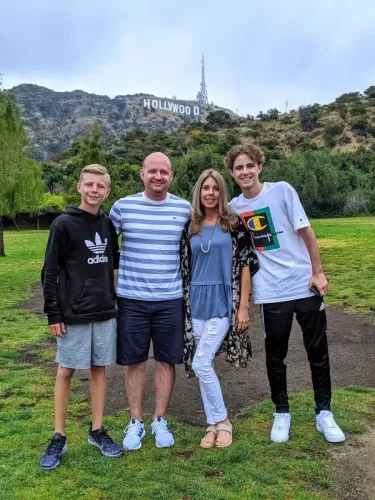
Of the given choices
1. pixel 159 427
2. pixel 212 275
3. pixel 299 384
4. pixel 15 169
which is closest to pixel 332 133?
pixel 15 169

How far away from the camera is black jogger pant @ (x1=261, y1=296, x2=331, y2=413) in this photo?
12.6ft

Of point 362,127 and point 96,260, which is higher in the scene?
point 362,127

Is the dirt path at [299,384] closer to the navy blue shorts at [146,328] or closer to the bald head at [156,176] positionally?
the navy blue shorts at [146,328]

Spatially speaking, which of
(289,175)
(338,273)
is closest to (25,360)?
(338,273)

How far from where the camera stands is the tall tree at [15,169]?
15.8 meters

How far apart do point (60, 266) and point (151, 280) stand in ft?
2.17

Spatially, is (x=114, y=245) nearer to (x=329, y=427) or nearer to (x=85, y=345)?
(x=85, y=345)

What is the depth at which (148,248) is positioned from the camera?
3.77 meters

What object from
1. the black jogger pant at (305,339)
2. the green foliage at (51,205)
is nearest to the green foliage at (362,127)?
the green foliage at (51,205)

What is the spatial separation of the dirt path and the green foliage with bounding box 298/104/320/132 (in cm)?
6756

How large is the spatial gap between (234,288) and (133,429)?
50.8 inches

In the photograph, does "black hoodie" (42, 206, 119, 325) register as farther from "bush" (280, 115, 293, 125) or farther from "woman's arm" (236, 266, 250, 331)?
"bush" (280, 115, 293, 125)

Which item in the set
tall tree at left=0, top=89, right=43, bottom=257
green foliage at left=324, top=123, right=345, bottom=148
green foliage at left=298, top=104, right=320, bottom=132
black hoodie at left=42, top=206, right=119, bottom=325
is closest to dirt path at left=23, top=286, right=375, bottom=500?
black hoodie at left=42, top=206, right=119, bottom=325

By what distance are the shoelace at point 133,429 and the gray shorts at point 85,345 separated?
1.82ft
